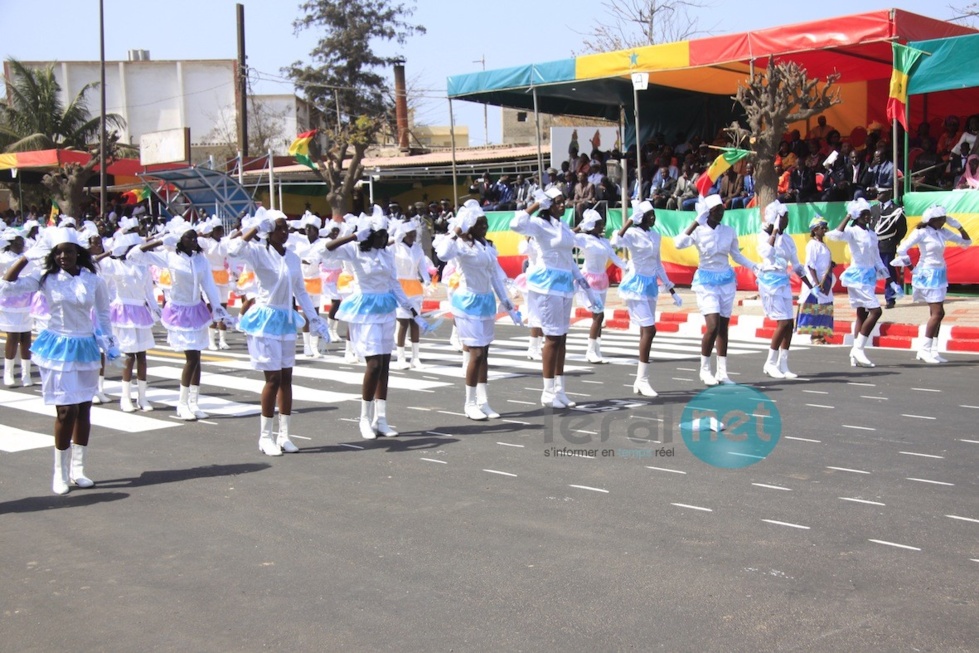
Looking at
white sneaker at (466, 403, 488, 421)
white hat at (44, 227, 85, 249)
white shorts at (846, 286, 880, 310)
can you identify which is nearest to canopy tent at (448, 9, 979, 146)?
white shorts at (846, 286, 880, 310)

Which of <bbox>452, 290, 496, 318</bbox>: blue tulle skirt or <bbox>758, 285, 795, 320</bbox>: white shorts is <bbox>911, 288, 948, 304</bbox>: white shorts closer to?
<bbox>758, 285, 795, 320</bbox>: white shorts

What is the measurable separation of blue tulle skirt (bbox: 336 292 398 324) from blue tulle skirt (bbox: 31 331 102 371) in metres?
2.38

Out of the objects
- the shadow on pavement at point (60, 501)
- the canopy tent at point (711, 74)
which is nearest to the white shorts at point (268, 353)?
the shadow on pavement at point (60, 501)

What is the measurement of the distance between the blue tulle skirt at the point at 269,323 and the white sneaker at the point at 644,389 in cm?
431

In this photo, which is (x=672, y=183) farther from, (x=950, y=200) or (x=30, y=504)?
(x=30, y=504)

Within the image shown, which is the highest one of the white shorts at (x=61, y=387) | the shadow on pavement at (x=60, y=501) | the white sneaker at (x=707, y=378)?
the white shorts at (x=61, y=387)

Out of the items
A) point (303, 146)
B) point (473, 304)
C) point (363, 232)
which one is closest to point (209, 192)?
point (303, 146)

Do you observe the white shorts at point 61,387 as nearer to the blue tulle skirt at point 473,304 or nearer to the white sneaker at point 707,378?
the blue tulle skirt at point 473,304

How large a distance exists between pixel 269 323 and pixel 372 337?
980mm

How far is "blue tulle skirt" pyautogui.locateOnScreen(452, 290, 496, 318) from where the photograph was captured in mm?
10578

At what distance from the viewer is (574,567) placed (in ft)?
19.6

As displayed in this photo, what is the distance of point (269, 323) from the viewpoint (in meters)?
9.11

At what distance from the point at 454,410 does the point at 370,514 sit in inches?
161

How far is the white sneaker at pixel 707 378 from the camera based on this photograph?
40.7ft
